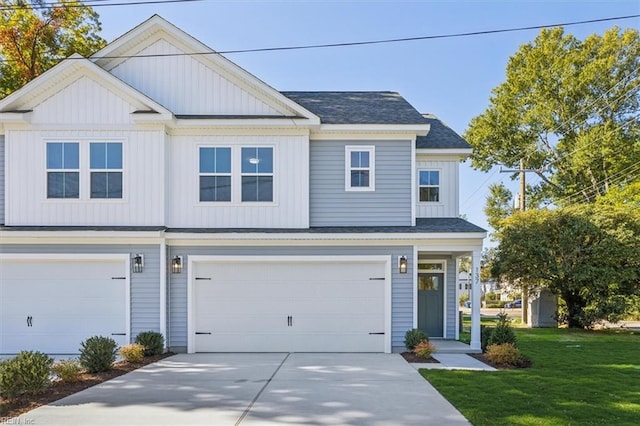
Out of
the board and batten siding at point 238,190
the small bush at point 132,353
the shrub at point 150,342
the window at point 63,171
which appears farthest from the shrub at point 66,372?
the window at point 63,171

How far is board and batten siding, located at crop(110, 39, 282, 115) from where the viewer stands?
12.0m

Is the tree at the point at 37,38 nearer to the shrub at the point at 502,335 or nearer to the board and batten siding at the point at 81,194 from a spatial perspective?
the board and batten siding at the point at 81,194

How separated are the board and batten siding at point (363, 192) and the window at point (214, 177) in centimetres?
218

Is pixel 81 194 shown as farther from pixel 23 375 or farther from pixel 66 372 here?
pixel 23 375

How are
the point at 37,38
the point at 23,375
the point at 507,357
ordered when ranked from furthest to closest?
the point at 37,38 → the point at 507,357 → the point at 23,375

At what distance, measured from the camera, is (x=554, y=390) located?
24.2ft

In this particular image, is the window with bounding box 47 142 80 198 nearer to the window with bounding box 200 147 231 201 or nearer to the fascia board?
the window with bounding box 200 147 231 201

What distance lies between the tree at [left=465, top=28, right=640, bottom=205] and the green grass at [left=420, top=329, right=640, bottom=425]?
17.4m

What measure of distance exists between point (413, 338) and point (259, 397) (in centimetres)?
493

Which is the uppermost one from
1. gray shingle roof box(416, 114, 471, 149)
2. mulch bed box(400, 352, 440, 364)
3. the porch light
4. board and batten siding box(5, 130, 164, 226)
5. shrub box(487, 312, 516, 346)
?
gray shingle roof box(416, 114, 471, 149)

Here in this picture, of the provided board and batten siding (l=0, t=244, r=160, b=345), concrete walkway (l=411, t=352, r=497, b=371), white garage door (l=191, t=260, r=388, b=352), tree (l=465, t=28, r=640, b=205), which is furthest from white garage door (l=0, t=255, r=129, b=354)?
tree (l=465, t=28, r=640, b=205)

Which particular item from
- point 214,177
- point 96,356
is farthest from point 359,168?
point 96,356

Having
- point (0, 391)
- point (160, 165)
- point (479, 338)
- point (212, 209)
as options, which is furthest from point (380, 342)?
point (0, 391)

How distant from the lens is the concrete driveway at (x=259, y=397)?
19.5 ft
